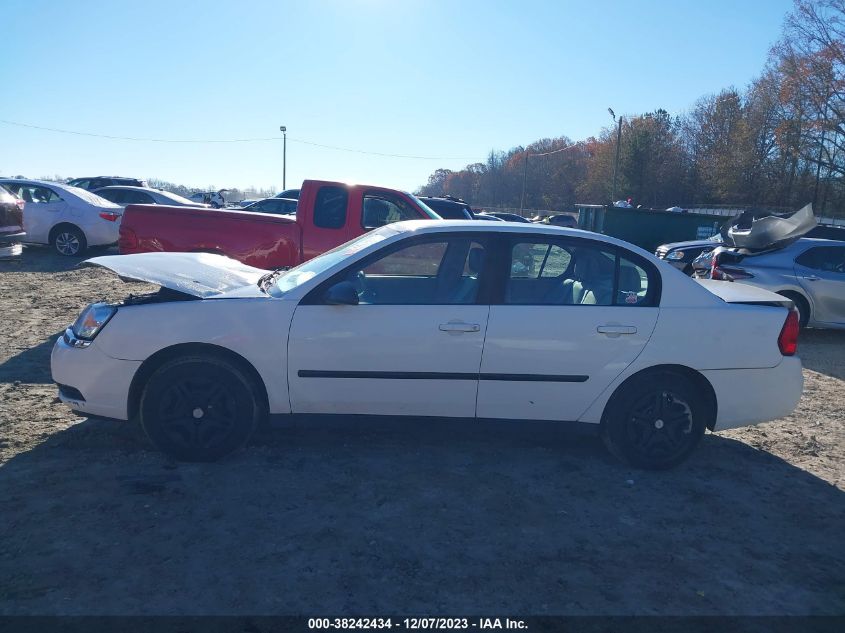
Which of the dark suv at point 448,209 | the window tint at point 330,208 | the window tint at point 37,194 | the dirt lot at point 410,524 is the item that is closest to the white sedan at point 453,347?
the dirt lot at point 410,524

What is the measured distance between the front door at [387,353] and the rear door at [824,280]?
23.0 ft

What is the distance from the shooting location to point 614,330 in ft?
13.7

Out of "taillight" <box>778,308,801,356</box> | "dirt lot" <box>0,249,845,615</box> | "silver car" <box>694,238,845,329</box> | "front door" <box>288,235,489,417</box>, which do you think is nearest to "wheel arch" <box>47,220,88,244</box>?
"dirt lot" <box>0,249,845,615</box>

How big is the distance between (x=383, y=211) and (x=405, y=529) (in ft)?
19.0

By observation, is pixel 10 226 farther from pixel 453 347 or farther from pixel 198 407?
pixel 453 347

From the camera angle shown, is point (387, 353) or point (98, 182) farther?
point (98, 182)

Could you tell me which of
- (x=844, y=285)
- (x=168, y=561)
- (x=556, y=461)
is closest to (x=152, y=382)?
(x=168, y=561)

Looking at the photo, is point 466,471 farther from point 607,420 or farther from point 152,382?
point 152,382

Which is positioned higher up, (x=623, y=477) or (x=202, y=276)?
(x=202, y=276)

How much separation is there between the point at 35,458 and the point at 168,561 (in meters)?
1.66

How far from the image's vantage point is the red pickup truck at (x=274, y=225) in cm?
779

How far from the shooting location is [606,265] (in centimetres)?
436

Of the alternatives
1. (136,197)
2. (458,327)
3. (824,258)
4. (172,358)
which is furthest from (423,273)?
(136,197)

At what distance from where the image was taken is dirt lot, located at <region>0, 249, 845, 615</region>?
289cm
